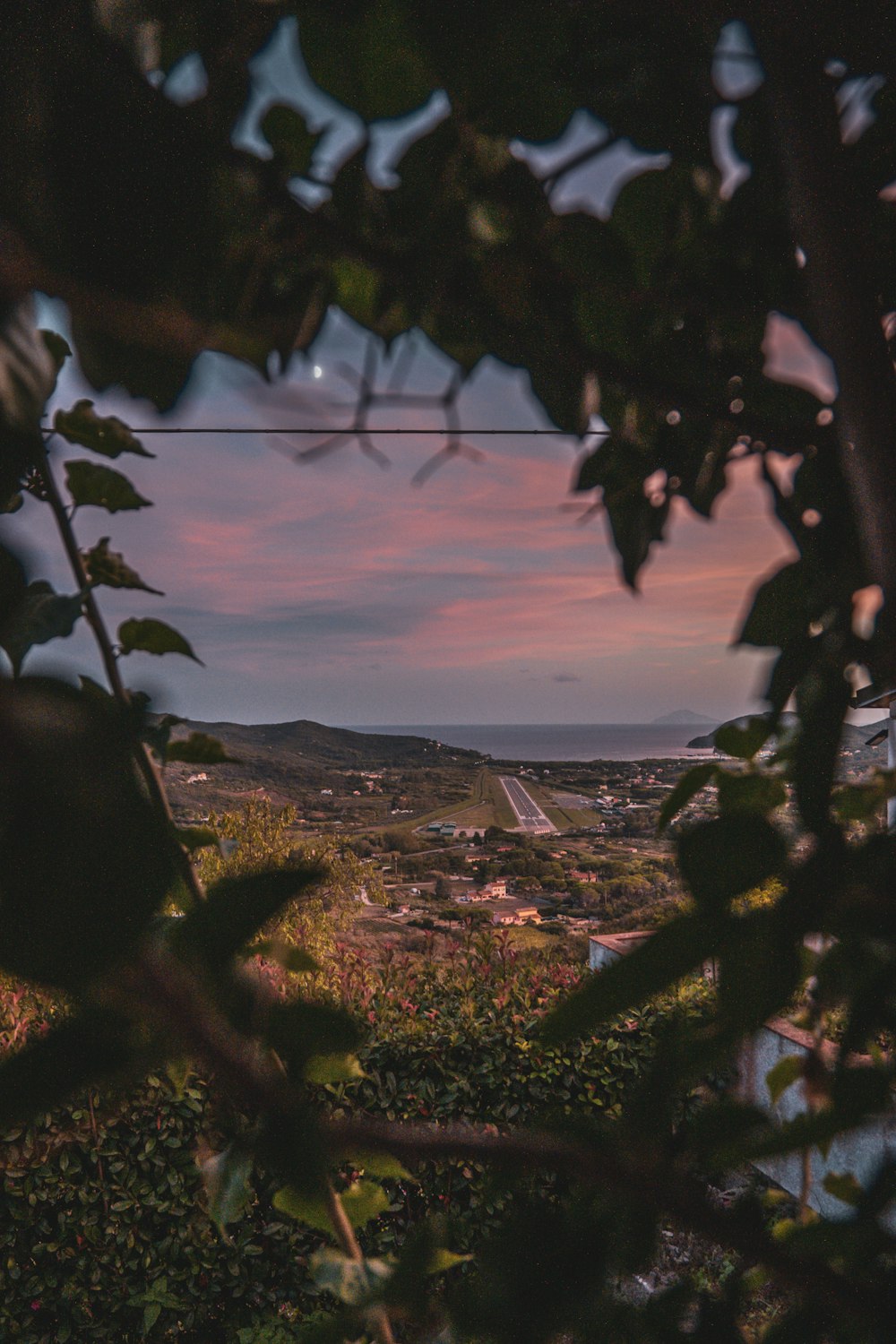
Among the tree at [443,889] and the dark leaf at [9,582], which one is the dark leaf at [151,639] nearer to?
the dark leaf at [9,582]

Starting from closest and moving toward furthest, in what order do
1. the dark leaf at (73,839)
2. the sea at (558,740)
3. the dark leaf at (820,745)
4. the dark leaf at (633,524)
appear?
the dark leaf at (73,839), the dark leaf at (820,745), the dark leaf at (633,524), the sea at (558,740)

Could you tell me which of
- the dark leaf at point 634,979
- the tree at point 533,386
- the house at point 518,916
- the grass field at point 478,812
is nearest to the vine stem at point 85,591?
the tree at point 533,386

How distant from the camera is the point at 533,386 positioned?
563mm

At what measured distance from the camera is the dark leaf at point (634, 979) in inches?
6.8

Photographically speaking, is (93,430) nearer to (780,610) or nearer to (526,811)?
(780,610)

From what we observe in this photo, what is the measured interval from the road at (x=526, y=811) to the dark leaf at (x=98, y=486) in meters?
4.39

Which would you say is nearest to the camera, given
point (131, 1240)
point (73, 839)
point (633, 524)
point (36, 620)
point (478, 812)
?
point (73, 839)

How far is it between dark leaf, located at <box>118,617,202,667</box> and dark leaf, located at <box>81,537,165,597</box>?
0.03 metres

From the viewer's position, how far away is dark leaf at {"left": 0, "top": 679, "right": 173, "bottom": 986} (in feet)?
0.31

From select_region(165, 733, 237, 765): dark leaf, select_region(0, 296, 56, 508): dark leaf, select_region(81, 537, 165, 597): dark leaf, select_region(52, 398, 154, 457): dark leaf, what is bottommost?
select_region(165, 733, 237, 765): dark leaf

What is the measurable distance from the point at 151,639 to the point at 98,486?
10 centimetres

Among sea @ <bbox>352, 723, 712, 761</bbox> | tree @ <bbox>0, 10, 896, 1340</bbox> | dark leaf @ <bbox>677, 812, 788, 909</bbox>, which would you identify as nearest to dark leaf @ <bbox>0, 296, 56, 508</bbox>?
tree @ <bbox>0, 10, 896, 1340</bbox>

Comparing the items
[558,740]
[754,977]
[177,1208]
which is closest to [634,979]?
[754,977]

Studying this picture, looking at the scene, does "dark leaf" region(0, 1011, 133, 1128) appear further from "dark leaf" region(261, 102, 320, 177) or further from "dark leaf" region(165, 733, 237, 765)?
"dark leaf" region(261, 102, 320, 177)
